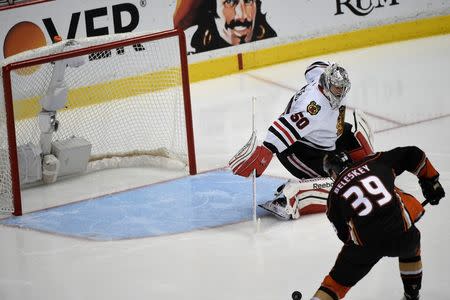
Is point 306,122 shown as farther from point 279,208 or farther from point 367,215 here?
point 367,215

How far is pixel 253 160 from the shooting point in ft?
17.3

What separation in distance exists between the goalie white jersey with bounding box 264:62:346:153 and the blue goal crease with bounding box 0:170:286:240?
563 millimetres

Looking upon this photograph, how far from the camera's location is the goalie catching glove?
529 cm

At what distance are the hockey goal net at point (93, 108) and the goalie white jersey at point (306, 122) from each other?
1352 millimetres

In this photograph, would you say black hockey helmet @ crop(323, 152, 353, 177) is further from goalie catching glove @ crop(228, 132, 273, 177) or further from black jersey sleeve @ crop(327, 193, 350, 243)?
goalie catching glove @ crop(228, 132, 273, 177)

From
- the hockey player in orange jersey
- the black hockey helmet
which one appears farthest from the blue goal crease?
the hockey player in orange jersey

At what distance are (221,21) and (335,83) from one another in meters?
Result: 3.89

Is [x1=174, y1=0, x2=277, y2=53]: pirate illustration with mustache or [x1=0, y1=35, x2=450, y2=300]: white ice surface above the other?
[x1=174, y1=0, x2=277, y2=53]: pirate illustration with mustache

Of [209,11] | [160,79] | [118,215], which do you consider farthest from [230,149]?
[209,11]

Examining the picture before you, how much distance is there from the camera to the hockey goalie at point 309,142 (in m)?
5.25

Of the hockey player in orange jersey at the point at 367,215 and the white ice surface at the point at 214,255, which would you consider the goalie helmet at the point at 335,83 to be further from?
the hockey player in orange jersey at the point at 367,215

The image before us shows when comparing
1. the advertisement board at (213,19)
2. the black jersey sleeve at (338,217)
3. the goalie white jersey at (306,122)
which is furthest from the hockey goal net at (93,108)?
the black jersey sleeve at (338,217)

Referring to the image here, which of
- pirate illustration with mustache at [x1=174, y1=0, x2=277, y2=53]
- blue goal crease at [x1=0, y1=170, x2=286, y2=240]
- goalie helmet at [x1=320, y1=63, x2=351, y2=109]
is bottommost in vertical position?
blue goal crease at [x1=0, y1=170, x2=286, y2=240]

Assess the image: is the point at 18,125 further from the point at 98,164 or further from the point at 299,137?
the point at 299,137
